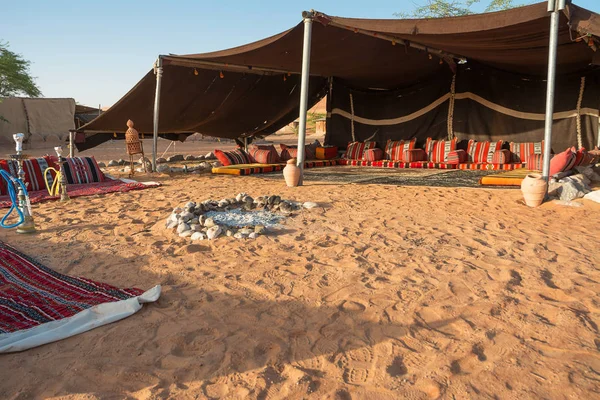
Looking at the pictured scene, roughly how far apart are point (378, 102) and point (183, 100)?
13.3 feet

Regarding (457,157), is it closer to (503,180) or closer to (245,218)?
(503,180)

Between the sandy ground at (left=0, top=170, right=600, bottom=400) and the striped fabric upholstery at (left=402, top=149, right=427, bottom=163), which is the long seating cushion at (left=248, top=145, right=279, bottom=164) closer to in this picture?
the striped fabric upholstery at (left=402, top=149, right=427, bottom=163)

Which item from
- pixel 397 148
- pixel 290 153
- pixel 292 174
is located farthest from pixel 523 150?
pixel 292 174

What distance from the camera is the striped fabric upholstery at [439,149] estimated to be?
333 inches

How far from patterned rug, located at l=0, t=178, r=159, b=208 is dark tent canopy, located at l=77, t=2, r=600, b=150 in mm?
1557

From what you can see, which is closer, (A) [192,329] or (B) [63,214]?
(A) [192,329]

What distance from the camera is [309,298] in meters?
2.44

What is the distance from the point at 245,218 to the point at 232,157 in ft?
14.1

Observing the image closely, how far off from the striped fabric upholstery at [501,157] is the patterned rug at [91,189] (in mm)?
5484

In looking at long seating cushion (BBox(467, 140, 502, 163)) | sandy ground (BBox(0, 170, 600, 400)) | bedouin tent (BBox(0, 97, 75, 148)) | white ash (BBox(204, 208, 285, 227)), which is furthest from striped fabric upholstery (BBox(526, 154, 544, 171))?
bedouin tent (BBox(0, 97, 75, 148))

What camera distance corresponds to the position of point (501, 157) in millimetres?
7695

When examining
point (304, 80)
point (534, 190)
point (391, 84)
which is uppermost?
point (391, 84)

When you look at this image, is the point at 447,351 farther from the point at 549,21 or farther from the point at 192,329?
the point at 549,21

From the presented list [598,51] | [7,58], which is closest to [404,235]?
[598,51]
